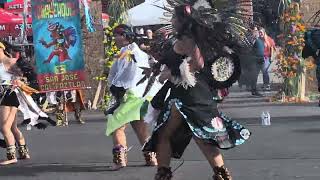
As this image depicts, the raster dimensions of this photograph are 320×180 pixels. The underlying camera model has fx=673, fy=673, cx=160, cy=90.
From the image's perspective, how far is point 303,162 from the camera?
25.0 ft

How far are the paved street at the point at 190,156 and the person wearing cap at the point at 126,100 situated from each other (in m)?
0.26

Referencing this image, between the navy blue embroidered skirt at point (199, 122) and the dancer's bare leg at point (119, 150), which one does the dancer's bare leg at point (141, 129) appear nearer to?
the dancer's bare leg at point (119, 150)

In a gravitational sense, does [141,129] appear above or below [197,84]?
below

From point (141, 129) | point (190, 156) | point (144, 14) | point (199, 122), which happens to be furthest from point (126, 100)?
point (144, 14)

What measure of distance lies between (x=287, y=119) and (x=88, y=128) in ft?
11.1

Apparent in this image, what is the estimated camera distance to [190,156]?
27.1 ft

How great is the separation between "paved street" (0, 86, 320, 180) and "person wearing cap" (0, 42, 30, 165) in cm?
25

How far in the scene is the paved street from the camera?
23.8ft

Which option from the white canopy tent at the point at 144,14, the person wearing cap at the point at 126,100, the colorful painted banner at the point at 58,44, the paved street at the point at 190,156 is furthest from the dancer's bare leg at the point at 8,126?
the white canopy tent at the point at 144,14

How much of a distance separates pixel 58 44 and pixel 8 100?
3.98 m

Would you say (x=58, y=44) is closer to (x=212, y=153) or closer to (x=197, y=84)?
(x=197, y=84)

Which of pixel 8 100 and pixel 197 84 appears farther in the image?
pixel 8 100

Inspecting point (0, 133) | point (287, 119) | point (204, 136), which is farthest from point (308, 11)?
point (204, 136)

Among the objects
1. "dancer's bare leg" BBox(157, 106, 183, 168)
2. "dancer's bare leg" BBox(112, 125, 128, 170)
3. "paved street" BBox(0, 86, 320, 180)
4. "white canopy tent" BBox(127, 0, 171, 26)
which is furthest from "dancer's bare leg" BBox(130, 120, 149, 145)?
"white canopy tent" BBox(127, 0, 171, 26)
